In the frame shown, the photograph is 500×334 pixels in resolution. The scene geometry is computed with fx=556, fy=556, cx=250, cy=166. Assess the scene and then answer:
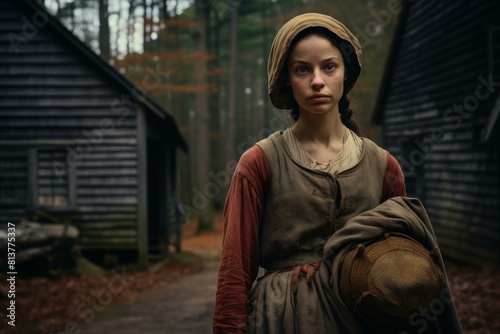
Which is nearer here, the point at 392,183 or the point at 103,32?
the point at 392,183

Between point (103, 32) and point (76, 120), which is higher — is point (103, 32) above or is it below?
above

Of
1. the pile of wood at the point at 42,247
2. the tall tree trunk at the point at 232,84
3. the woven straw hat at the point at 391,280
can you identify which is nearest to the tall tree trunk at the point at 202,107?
the tall tree trunk at the point at 232,84

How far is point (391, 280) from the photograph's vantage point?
1721mm

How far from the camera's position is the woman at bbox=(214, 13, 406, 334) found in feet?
6.41

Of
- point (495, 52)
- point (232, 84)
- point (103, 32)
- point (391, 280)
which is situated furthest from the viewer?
point (232, 84)

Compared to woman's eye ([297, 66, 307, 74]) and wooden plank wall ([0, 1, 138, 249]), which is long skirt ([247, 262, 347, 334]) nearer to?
woman's eye ([297, 66, 307, 74])

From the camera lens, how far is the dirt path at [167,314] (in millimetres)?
7230

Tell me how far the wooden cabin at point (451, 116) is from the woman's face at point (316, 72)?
6079mm

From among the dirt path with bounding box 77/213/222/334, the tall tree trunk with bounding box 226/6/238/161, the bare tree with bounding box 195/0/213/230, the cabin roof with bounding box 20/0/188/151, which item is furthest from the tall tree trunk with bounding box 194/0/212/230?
the dirt path with bounding box 77/213/222/334

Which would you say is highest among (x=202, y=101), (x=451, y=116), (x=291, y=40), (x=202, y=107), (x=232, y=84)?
(x=232, y=84)

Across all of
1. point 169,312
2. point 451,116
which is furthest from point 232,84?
point 169,312

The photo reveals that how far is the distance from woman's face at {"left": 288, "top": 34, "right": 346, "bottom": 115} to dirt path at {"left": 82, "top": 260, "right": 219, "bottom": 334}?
216 inches

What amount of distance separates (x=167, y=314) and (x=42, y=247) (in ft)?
12.0

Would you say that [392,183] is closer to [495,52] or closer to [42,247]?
[495,52]
